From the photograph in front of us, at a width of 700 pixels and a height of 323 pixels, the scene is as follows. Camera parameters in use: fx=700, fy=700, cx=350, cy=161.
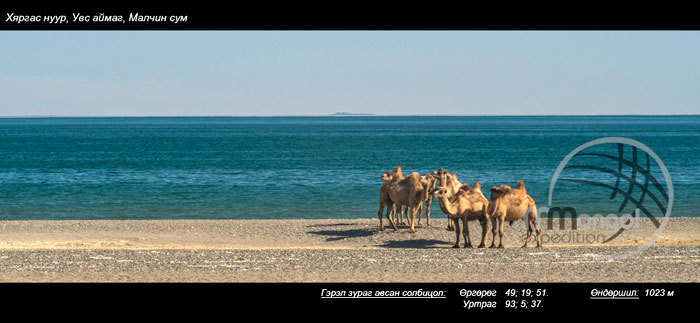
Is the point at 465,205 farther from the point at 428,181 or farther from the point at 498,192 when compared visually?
the point at 428,181

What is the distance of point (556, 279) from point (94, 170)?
5657 centimetres

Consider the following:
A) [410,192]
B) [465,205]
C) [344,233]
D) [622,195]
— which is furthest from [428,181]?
[622,195]

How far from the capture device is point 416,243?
21.0 meters

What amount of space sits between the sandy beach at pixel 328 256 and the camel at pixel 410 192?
3.27 ft

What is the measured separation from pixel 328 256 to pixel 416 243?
13.9 feet

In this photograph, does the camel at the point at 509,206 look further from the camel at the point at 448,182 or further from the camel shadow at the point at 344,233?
the camel shadow at the point at 344,233

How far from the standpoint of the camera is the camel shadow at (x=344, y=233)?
2264 centimetres

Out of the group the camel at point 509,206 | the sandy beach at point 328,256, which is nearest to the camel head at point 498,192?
the camel at point 509,206

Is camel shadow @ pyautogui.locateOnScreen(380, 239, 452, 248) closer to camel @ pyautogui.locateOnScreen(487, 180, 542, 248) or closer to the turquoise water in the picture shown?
camel @ pyautogui.locateOnScreen(487, 180, 542, 248)

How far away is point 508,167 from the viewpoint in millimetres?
65938

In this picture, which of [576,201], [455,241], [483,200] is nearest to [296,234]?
[455,241]

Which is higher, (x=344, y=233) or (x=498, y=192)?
(x=498, y=192)
